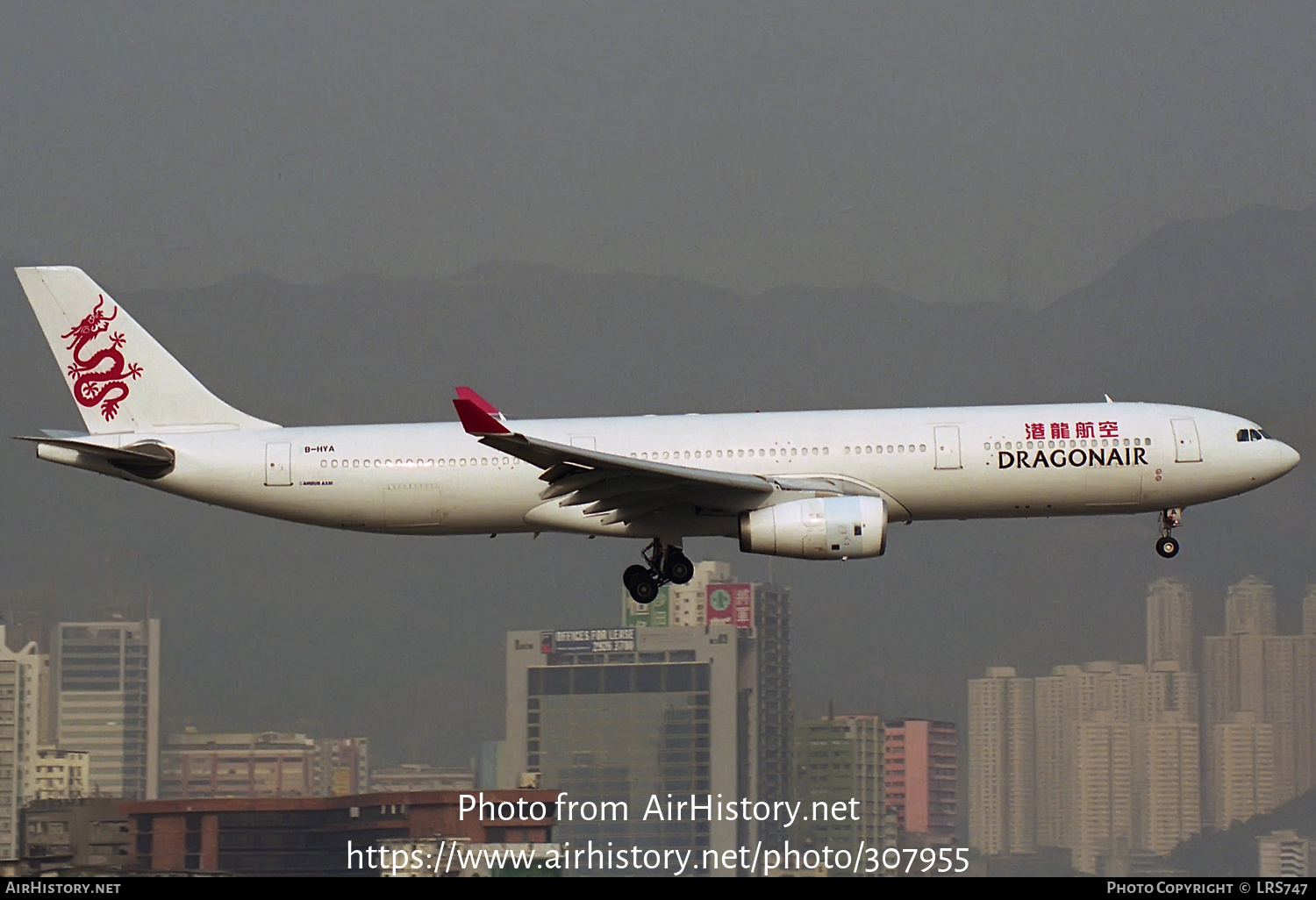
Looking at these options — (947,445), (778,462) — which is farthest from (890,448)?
(778,462)

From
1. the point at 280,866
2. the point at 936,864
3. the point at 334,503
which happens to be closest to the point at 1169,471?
the point at 334,503

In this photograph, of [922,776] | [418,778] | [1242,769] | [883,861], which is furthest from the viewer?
[1242,769]

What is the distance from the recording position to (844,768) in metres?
117

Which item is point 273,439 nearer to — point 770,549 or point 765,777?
Answer: point 770,549

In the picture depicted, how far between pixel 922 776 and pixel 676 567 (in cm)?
8677

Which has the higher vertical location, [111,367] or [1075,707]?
[111,367]

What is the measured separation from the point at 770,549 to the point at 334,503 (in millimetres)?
9601

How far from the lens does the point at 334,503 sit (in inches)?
1470

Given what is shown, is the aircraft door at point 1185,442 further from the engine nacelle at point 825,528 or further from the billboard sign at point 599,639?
the billboard sign at point 599,639

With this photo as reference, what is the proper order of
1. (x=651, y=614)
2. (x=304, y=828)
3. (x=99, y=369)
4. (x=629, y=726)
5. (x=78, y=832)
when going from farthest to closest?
1. (x=651, y=614)
2. (x=629, y=726)
3. (x=304, y=828)
4. (x=78, y=832)
5. (x=99, y=369)

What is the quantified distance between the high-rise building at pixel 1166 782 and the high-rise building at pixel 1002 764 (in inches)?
316

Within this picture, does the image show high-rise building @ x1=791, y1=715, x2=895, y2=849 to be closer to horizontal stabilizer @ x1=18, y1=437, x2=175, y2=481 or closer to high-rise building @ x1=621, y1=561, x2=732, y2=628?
high-rise building @ x1=621, y1=561, x2=732, y2=628

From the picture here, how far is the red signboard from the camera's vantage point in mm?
157500

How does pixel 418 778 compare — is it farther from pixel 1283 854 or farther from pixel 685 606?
pixel 685 606
